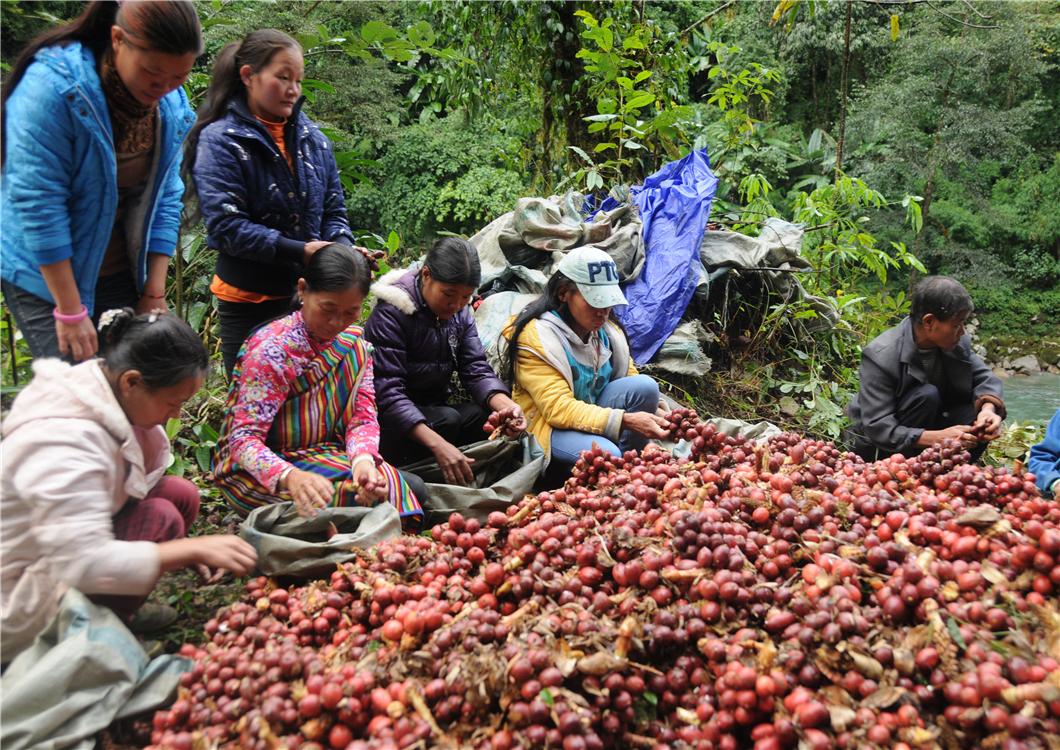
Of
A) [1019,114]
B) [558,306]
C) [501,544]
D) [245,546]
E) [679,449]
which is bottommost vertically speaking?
[679,449]

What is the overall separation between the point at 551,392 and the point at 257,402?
110cm

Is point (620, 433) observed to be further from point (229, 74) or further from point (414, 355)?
point (229, 74)

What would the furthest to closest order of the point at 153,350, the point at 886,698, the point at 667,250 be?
the point at 667,250, the point at 153,350, the point at 886,698

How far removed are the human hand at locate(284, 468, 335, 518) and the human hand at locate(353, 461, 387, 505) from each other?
10 cm

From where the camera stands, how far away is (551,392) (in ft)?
9.45

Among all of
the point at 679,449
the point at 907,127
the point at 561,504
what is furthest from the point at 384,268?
the point at 907,127

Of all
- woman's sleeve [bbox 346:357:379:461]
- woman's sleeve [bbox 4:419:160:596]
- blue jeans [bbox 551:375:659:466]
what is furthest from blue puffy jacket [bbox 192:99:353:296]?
blue jeans [bbox 551:375:659:466]

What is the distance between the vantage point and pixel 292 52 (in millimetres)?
2375

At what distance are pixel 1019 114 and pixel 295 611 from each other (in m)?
14.4

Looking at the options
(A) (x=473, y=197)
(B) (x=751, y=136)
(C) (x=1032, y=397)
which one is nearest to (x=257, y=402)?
(B) (x=751, y=136)

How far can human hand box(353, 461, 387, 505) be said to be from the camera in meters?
2.18

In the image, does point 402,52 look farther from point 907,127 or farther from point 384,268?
point 907,127

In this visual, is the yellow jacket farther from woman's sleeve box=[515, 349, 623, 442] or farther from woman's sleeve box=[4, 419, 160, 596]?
woman's sleeve box=[4, 419, 160, 596]

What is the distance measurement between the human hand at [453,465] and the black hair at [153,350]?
1.06 metres
